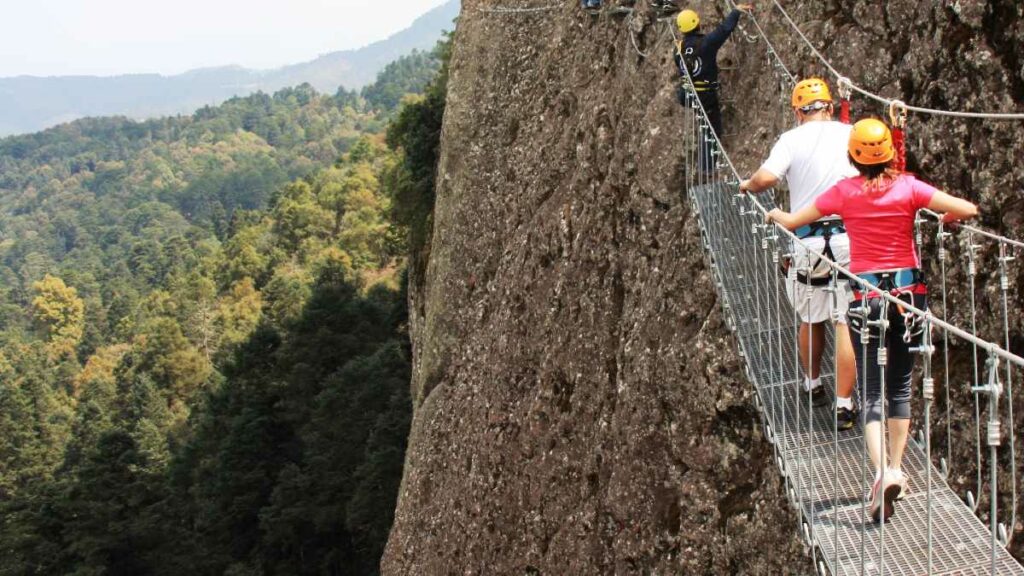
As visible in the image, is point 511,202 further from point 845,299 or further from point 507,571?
point 845,299

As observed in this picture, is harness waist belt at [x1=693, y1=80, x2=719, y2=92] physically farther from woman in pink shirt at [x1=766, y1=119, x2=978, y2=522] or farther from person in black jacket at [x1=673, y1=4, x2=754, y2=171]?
woman in pink shirt at [x1=766, y1=119, x2=978, y2=522]

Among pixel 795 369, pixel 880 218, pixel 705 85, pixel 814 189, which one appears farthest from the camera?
pixel 705 85

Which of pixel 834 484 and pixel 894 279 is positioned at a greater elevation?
pixel 894 279

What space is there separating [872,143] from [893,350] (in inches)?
49.8

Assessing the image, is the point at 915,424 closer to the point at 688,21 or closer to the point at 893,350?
the point at 893,350

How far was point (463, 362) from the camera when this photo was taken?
62.5 feet

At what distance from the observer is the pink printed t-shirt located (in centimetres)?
635

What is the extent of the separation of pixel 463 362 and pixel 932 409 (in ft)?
39.2

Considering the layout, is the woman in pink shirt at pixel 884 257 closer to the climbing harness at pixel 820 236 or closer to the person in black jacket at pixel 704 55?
the climbing harness at pixel 820 236

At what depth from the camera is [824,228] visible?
7402 millimetres

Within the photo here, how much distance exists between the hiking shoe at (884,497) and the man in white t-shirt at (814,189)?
0.88 m

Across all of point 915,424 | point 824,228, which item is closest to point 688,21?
point 824,228

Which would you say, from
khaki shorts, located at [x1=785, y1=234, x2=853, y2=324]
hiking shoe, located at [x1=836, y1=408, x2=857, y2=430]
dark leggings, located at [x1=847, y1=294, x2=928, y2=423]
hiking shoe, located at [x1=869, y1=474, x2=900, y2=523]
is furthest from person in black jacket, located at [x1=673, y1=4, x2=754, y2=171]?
hiking shoe, located at [x1=869, y1=474, x2=900, y2=523]

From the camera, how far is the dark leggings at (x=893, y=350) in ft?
21.1
